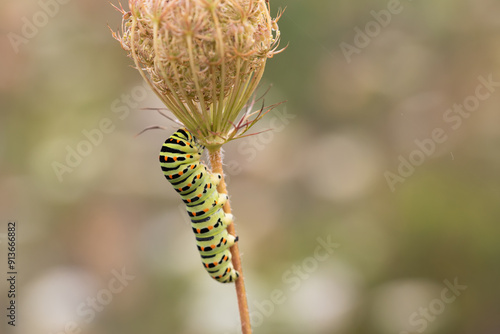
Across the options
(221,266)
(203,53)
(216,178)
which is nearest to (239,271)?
(216,178)

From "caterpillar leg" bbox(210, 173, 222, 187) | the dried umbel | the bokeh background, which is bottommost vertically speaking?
the bokeh background

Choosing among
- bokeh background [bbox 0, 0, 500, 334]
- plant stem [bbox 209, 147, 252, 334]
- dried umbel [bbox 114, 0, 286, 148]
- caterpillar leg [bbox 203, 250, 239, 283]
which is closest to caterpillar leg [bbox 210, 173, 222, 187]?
plant stem [bbox 209, 147, 252, 334]

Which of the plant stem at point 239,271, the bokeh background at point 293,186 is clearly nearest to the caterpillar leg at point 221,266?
the plant stem at point 239,271

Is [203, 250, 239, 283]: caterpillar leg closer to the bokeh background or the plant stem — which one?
the plant stem

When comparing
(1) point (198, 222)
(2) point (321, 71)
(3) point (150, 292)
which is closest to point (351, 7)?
(2) point (321, 71)

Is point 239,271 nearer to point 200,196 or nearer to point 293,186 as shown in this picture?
point 200,196
